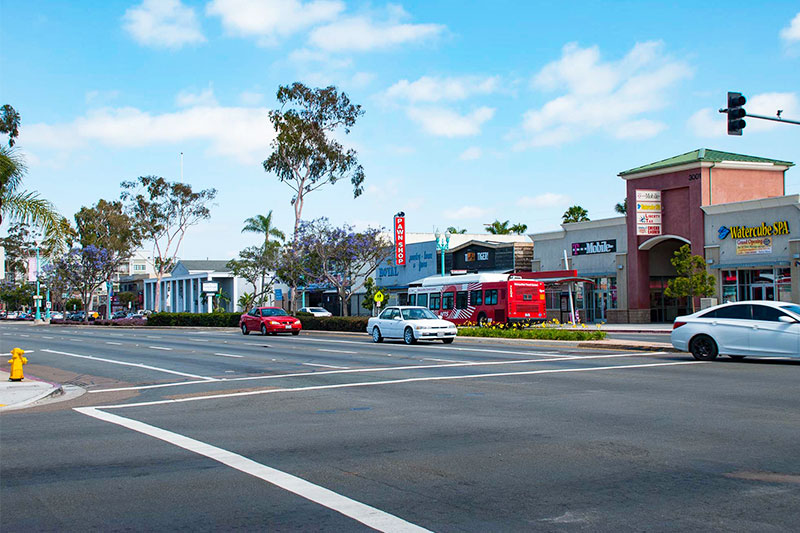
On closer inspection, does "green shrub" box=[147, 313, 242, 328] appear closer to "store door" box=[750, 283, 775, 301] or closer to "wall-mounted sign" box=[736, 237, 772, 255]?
"wall-mounted sign" box=[736, 237, 772, 255]

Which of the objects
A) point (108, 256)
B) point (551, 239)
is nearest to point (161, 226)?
point (108, 256)

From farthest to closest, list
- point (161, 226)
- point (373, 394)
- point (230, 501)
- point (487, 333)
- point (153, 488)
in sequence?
point (161, 226)
point (487, 333)
point (373, 394)
point (153, 488)
point (230, 501)

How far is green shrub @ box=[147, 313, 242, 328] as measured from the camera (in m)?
57.0

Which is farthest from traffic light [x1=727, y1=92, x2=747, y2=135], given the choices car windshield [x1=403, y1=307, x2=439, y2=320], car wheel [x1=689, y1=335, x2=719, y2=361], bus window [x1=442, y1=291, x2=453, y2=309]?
bus window [x1=442, y1=291, x2=453, y2=309]

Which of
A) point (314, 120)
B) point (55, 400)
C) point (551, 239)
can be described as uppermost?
point (314, 120)

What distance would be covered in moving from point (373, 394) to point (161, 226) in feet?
218

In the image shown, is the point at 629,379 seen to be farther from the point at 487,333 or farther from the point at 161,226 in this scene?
the point at 161,226

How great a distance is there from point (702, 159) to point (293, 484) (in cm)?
4195

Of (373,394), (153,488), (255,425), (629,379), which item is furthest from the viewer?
(629,379)

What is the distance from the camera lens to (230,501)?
6492 mm

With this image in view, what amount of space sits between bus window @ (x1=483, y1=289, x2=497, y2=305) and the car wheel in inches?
746

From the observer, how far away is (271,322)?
40.3 m

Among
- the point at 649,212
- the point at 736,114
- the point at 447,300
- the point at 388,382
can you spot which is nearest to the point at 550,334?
the point at 736,114

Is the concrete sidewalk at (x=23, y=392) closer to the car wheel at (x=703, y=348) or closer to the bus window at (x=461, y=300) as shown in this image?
the car wheel at (x=703, y=348)
